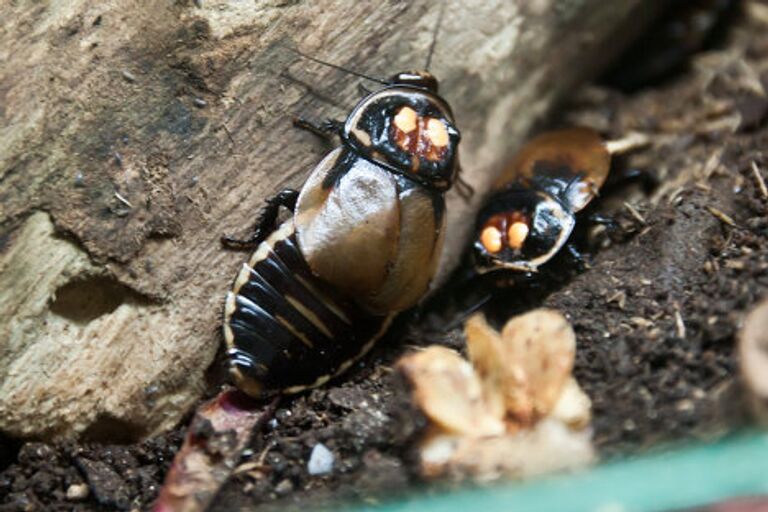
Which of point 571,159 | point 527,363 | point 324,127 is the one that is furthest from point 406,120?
point 527,363

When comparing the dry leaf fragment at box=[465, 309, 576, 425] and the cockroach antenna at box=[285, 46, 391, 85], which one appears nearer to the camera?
the dry leaf fragment at box=[465, 309, 576, 425]

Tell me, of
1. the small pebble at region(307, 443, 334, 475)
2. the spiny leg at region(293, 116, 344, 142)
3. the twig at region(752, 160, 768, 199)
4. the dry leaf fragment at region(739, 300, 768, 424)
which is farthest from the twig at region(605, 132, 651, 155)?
the small pebble at region(307, 443, 334, 475)

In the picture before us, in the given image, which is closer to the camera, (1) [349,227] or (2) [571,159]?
(1) [349,227]

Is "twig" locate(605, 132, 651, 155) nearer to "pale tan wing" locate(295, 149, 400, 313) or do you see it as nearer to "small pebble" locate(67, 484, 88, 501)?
"pale tan wing" locate(295, 149, 400, 313)

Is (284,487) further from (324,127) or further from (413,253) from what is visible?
(324,127)

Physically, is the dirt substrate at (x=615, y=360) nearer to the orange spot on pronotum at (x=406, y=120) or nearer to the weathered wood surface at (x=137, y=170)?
the weathered wood surface at (x=137, y=170)

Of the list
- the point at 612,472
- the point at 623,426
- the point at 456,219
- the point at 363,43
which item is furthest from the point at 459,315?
the point at 612,472

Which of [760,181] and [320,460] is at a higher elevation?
[320,460]
